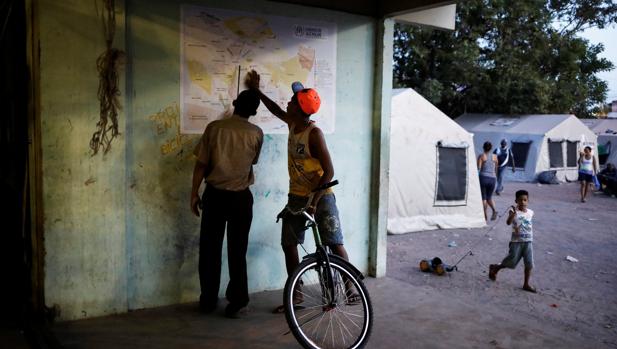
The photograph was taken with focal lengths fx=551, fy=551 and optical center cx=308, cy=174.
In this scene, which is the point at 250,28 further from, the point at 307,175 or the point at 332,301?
the point at 332,301

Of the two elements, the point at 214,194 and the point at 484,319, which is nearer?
the point at 214,194

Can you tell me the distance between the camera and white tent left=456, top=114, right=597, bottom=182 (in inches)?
787

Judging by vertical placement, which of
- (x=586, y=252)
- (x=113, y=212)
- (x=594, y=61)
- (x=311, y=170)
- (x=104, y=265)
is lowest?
(x=586, y=252)

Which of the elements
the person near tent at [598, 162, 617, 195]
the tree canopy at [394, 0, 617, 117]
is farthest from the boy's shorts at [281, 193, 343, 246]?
the tree canopy at [394, 0, 617, 117]

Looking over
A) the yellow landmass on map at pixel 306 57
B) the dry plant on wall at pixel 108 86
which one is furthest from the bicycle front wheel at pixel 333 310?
the yellow landmass on map at pixel 306 57

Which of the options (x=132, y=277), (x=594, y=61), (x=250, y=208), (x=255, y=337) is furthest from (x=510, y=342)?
(x=594, y=61)

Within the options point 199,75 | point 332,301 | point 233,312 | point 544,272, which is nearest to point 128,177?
point 199,75

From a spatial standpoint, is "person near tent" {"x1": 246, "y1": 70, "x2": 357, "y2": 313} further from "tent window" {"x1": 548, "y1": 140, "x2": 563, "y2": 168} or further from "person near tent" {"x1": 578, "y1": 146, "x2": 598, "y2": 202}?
"tent window" {"x1": 548, "y1": 140, "x2": 563, "y2": 168}

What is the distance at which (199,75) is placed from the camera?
4684 millimetres

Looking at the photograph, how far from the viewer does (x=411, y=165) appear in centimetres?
1031

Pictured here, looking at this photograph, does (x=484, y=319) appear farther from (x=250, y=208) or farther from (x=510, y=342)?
(x=250, y=208)

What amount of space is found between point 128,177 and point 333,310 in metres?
1.93

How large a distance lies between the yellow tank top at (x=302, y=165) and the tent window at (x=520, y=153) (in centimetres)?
1767

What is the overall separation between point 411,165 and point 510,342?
617 centimetres
